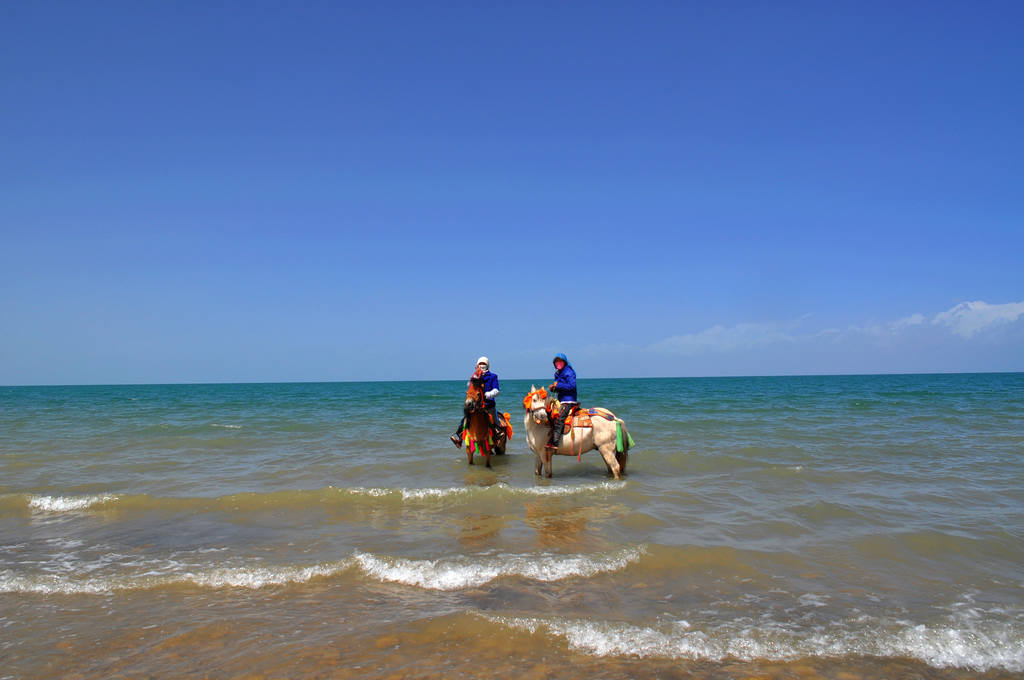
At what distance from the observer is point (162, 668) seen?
407 cm

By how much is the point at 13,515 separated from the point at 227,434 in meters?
10.6

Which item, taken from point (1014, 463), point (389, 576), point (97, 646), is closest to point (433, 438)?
point (389, 576)

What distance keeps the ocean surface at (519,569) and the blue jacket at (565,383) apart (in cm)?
169

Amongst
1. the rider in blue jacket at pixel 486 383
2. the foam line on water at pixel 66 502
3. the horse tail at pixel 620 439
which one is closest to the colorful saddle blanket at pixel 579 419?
the horse tail at pixel 620 439

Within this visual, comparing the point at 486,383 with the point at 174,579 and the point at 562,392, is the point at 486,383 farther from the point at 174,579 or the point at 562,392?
the point at 174,579

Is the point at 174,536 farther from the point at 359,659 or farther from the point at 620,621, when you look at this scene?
the point at 620,621

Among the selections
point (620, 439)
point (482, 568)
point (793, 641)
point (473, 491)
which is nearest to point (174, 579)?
point (482, 568)

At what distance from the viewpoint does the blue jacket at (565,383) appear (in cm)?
1080

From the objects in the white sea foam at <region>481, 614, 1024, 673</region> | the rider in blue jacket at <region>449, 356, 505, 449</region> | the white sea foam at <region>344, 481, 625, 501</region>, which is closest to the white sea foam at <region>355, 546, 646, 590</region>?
the white sea foam at <region>481, 614, 1024, 673</region>

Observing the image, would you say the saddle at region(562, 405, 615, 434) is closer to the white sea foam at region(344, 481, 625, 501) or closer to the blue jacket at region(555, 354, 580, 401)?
the blue jacket at region(555, 354, 580, 401)

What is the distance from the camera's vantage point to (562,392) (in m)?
10.9

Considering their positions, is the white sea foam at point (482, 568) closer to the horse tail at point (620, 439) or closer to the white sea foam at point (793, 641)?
the white sea foam at point (793, 641)

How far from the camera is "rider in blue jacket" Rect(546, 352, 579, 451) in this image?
34.7ft

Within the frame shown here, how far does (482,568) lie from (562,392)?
5269 mm
